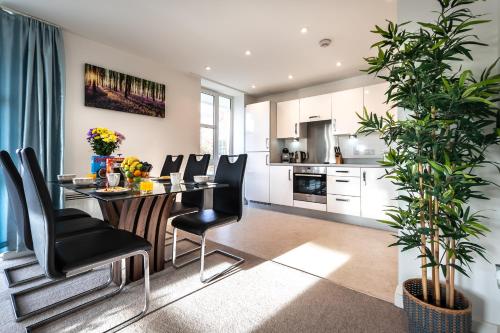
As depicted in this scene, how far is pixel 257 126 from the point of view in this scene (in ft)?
16.9

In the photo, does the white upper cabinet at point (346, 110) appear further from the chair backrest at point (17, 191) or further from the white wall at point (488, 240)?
the chair backrest at point (17, 191)

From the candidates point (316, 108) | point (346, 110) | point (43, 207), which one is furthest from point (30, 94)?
point (346, 110)

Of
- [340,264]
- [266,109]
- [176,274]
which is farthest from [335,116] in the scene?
[176,274]

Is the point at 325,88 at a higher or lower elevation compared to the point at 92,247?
higher

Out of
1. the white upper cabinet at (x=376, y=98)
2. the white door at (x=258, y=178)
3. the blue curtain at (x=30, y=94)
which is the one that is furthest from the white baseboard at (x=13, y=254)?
the white upper cabinet at (x=376, y=98)

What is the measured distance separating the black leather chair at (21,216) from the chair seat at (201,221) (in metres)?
0.60

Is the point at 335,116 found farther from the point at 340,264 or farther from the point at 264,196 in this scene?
the point at 340,264

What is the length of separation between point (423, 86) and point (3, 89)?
3612 mm

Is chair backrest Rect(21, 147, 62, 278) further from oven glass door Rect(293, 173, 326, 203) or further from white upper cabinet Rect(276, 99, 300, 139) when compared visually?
white upper cabinet Rect(276, 99, 300, 139)

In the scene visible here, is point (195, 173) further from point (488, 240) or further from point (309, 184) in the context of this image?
point (488, 240)

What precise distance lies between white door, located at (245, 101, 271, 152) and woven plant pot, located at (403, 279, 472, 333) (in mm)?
3886

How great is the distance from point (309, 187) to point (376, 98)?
1.80 meters

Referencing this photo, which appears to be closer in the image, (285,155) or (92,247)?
(92,247)

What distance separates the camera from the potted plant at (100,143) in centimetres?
233
